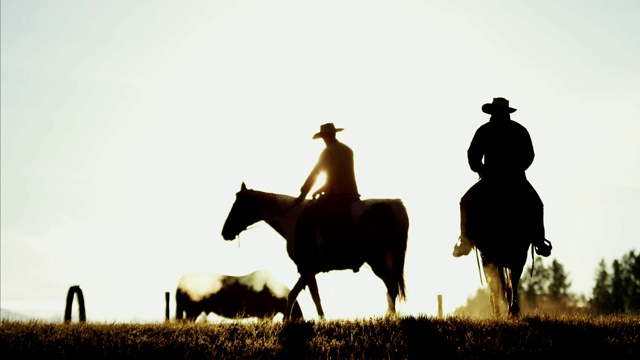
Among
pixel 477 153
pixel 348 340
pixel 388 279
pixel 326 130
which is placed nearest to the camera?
pixel 348 340

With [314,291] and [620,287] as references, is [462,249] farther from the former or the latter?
[620,287]

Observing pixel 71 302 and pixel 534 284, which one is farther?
pixel 534 284

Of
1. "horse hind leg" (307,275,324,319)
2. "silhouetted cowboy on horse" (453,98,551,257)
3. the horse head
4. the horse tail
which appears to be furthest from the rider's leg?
the horse head

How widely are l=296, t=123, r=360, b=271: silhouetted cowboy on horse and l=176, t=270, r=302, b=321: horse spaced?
56.2ft

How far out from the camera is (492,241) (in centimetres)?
1499

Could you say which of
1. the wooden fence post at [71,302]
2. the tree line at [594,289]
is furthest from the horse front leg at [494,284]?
the tree line at [594,289]

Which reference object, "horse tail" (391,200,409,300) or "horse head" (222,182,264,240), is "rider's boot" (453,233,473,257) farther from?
"horse head" (222,182,264,240)

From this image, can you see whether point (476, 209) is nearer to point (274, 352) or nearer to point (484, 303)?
point (274, 352)

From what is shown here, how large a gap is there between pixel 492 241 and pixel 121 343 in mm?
6449

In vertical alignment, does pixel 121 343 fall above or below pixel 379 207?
below

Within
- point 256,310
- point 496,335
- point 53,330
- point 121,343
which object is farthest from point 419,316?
point 256,310

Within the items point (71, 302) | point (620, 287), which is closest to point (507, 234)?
point (71, 302)

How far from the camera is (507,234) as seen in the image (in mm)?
14852

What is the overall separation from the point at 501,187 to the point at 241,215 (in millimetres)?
6073
